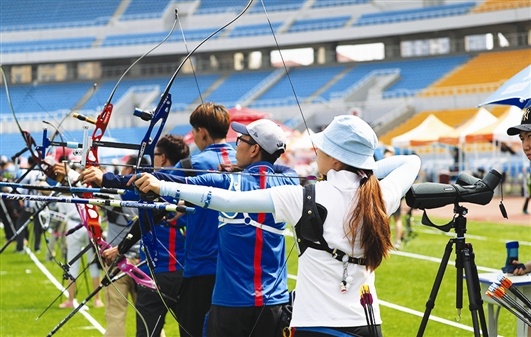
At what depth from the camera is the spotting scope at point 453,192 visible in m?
4.47

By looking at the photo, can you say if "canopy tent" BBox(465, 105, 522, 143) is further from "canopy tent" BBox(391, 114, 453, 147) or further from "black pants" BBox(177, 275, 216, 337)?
"black pants" BBox(177, 275, 216, 337)

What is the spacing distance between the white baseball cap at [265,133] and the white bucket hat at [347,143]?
0.95 m

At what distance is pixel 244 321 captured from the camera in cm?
472

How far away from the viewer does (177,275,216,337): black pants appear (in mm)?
5293

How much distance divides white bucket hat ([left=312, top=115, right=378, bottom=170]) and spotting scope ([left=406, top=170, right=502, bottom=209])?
2.25 ft

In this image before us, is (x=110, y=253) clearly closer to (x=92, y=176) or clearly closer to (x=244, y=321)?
(x=244, y=321)

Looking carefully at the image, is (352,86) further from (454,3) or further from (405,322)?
(405,322)

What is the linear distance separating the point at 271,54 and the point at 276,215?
47.4 metres

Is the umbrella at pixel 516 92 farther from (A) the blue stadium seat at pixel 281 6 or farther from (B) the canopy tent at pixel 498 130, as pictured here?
(A) the blue stadium seat at pixel 281 6

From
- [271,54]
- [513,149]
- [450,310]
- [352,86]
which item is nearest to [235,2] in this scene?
[271,54]

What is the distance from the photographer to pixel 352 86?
45.5 meters

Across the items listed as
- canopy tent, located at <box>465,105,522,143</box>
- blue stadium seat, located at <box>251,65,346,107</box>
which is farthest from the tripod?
blue stadium seat, located at <box>251,65,346,107</box>

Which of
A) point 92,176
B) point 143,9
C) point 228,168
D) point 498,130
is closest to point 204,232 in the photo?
point 228,168

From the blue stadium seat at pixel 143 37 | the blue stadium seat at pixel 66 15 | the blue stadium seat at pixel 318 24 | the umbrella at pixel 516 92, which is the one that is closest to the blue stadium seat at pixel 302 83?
the blue stadium seat at pixel 318 24
